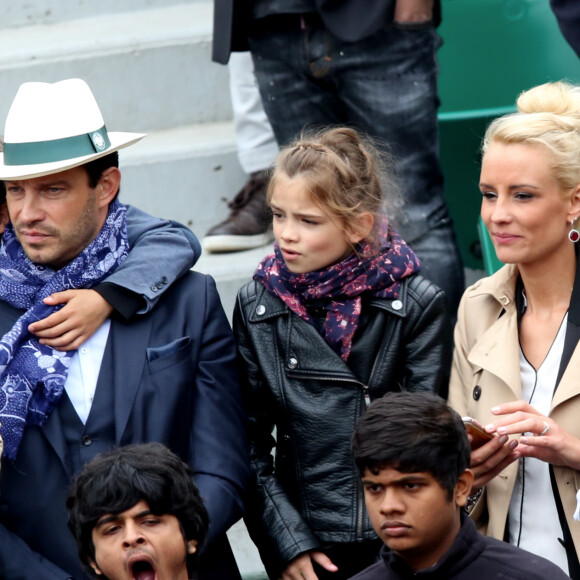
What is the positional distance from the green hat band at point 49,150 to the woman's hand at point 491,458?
4.08 feet

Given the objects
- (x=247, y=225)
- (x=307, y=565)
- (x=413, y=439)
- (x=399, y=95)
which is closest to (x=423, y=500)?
(x=413, y=439)

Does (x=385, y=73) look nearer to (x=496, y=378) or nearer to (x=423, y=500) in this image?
(x=496, y=378)

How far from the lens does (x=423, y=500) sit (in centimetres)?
256

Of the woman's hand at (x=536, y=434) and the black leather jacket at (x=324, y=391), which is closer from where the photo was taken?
the woman's hand at (x=536, y=434)

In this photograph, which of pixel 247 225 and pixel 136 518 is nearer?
pixel 136 518

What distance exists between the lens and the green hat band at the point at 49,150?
3139 mm

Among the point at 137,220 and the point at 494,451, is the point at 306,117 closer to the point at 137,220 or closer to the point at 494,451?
the point at 137,220

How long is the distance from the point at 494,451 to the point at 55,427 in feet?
3.54

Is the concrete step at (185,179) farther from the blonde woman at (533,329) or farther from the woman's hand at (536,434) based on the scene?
the woman's hand at (536,434)

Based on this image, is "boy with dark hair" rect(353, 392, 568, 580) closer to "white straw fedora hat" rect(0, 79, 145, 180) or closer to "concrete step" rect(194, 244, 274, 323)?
"white straw fedora hat" rect(0, 79, 145, 180)

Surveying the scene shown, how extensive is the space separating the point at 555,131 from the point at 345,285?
66 cm

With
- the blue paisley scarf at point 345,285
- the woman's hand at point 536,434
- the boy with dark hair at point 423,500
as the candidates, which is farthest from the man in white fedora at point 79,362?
the woman's hand at point 536,434

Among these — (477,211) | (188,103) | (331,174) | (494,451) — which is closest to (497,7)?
(477,211)

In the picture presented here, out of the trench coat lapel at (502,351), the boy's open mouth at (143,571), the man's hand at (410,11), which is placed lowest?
the boy's open mouth at (143,571)
